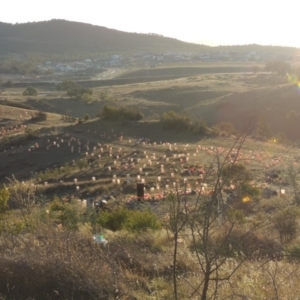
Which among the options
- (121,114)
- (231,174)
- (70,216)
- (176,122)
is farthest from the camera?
(121,114)

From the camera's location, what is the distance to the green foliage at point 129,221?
10.5 metres

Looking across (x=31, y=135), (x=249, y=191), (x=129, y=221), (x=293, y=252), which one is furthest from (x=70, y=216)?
(x=31, y=135)

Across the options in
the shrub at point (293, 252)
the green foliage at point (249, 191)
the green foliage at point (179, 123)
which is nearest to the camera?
the shrub at point (293, 252)

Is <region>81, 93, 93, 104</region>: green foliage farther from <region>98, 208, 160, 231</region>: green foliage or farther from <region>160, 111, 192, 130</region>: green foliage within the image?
<region>98, 208, 160, 231</region>: green foliage

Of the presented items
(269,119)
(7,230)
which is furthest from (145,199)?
(269,119)

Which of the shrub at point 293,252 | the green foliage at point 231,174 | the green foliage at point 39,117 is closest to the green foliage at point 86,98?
the green foliage at point 39,117

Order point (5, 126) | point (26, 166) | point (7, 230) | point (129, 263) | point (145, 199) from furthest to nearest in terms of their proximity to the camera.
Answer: point (5, 126) → point (26, 166) → point (145, 199) → point (7, 230) → point (129, 263)

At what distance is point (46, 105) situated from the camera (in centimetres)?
6750

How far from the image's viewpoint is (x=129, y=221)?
1084cm

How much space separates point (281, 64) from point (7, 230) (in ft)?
321

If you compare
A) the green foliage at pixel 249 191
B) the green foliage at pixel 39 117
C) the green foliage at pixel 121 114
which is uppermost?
the green foliage at pixel 249 191

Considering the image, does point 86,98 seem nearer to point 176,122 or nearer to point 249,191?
point 176,122

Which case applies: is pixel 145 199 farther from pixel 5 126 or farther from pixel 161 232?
pixel 5 126

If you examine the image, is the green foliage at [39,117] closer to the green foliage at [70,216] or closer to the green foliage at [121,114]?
the green foliage at [121,114]
